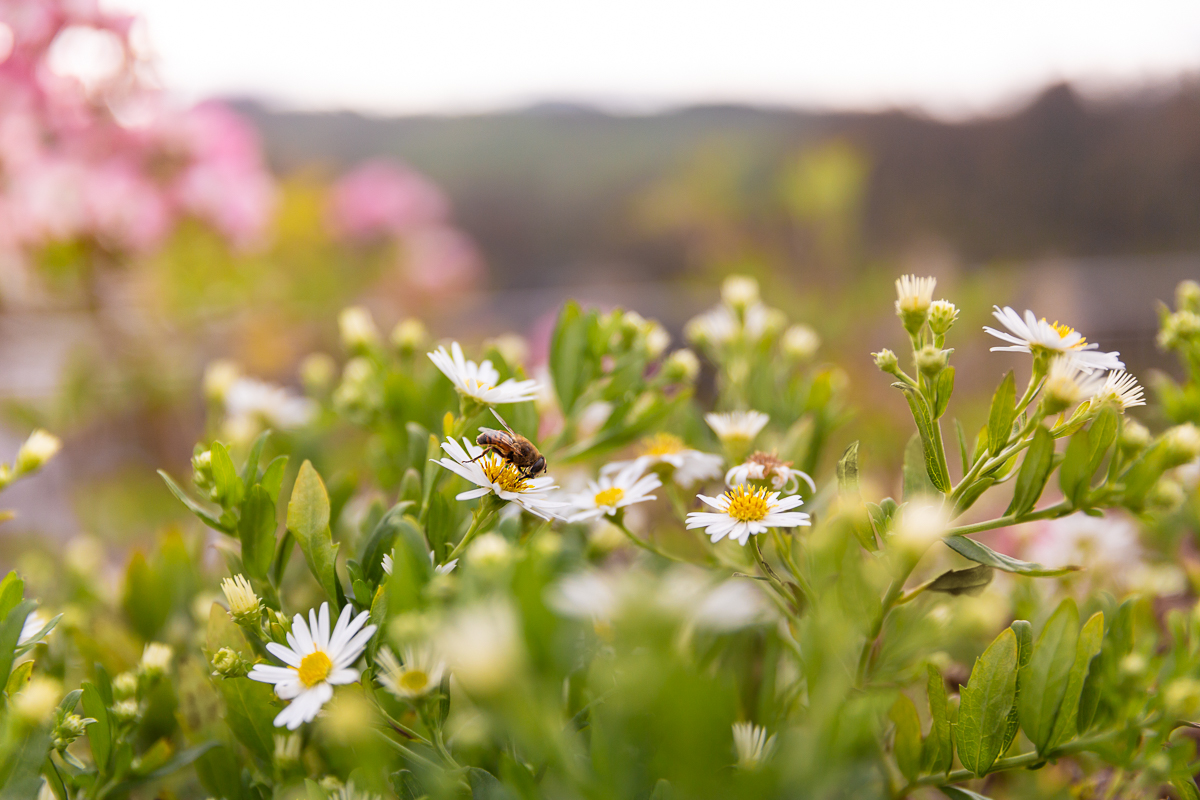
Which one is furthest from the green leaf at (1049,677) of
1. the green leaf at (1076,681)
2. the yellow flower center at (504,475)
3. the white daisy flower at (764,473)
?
the yellow flower center at (504,475)

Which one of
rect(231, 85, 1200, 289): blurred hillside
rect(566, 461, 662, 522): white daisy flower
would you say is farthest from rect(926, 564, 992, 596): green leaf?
rect(231, 85, 1200, 289): blurred hillside

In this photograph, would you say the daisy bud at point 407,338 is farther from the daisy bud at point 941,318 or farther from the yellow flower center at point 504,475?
the daisy bud at point 941,318

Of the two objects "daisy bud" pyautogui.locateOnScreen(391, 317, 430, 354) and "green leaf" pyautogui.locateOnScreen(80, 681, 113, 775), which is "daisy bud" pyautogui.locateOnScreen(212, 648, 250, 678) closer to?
"green leaf" pyautogui.locateOnScreen(80, 681, 113, 775)

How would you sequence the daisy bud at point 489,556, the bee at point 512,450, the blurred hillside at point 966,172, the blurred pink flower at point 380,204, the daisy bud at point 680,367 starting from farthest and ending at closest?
the blurred hillside at point 966,172
the blurred pink flower at point 380,204
the daisy bud at point 680,367
the bee at point 512,450
the daisy bud at point 489,556

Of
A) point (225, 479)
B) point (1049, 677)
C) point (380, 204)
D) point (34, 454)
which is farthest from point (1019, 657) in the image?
point (380, 204)

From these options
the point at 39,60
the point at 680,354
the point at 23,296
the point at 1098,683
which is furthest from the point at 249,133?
the point at 1098,683

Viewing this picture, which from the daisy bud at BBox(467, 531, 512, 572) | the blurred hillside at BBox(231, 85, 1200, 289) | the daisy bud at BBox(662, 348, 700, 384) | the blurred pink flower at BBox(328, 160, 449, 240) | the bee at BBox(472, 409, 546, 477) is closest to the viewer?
the daisy bud at BBox(467, 531, 512, 572)

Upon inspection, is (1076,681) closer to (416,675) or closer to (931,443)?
(931,443)
